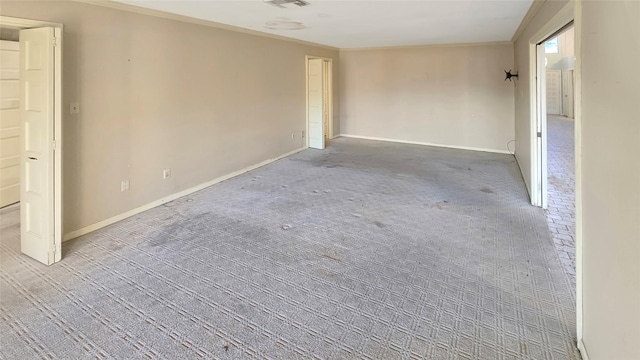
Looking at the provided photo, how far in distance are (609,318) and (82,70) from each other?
14.2ft

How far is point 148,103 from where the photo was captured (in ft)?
13.3

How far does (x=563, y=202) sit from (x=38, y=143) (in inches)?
218

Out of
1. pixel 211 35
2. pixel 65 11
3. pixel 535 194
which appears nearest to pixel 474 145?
pixel 535 194

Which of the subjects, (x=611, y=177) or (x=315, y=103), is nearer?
(x=611, y=177)

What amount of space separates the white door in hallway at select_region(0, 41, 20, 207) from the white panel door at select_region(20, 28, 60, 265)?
183cm

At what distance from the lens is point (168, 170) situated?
4.42m

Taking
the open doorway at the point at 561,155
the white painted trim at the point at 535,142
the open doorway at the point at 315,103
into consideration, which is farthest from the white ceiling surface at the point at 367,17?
the open doorway at the point at 315,103

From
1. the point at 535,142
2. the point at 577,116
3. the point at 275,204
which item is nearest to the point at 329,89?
the point at 275,204

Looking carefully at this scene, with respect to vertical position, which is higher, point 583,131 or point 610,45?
point 610,45

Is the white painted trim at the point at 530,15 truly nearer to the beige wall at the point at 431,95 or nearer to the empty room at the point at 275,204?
the empty room at the point at 275,204

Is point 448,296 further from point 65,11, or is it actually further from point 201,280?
point 65,11

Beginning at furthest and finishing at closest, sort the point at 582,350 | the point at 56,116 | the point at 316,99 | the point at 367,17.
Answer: the point at 316,99
the point at 367,17
the point at 56,116
the point at 582,350

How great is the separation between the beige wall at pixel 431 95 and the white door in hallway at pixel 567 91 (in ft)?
28.5

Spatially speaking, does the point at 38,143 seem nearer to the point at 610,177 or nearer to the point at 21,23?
the point at 21,23
